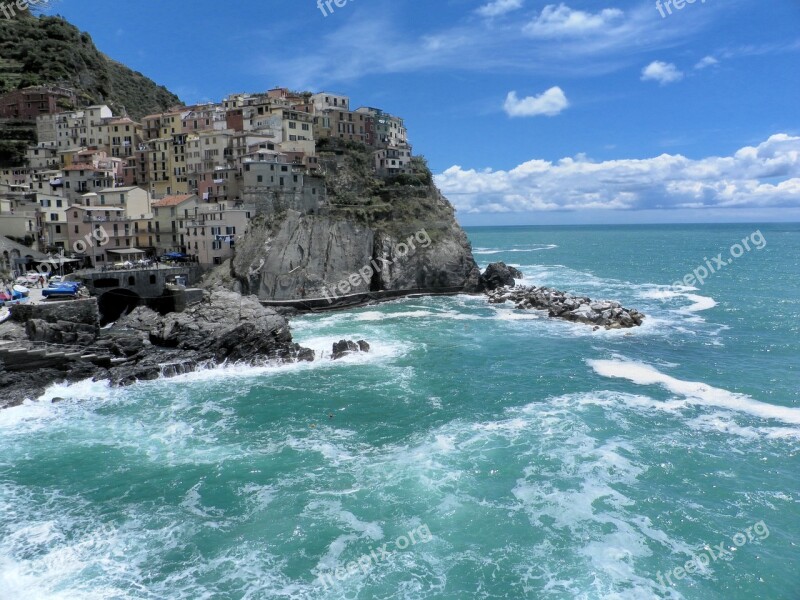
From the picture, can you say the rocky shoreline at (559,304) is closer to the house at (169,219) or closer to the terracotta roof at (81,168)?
the house at (169,219)

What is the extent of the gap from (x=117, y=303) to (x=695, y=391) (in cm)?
4928

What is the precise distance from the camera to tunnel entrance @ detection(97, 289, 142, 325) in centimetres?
5441

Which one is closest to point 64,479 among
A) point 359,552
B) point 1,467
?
point 1,467

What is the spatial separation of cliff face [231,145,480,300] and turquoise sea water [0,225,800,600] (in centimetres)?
2185

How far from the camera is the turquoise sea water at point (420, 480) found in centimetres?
1952

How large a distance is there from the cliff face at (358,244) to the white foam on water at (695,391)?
33.1 metres

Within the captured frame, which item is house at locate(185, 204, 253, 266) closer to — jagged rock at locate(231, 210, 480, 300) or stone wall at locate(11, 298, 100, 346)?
jagged rock at locate(231, 210, 480, 300)

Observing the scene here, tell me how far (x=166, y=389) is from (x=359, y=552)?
22.3 metres

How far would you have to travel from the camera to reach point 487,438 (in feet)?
97.2

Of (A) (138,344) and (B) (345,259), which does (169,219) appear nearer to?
(B) (345,259)

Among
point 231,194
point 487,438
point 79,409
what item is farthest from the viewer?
point 231,194

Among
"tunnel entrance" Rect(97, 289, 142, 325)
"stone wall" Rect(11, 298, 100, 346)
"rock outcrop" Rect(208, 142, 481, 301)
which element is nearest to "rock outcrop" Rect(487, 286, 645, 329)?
"rock outcrop" Rect(208, 142, 481, 301)

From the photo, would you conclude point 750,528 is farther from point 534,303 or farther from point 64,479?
point 534,303

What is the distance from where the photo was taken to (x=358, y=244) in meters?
70.1
